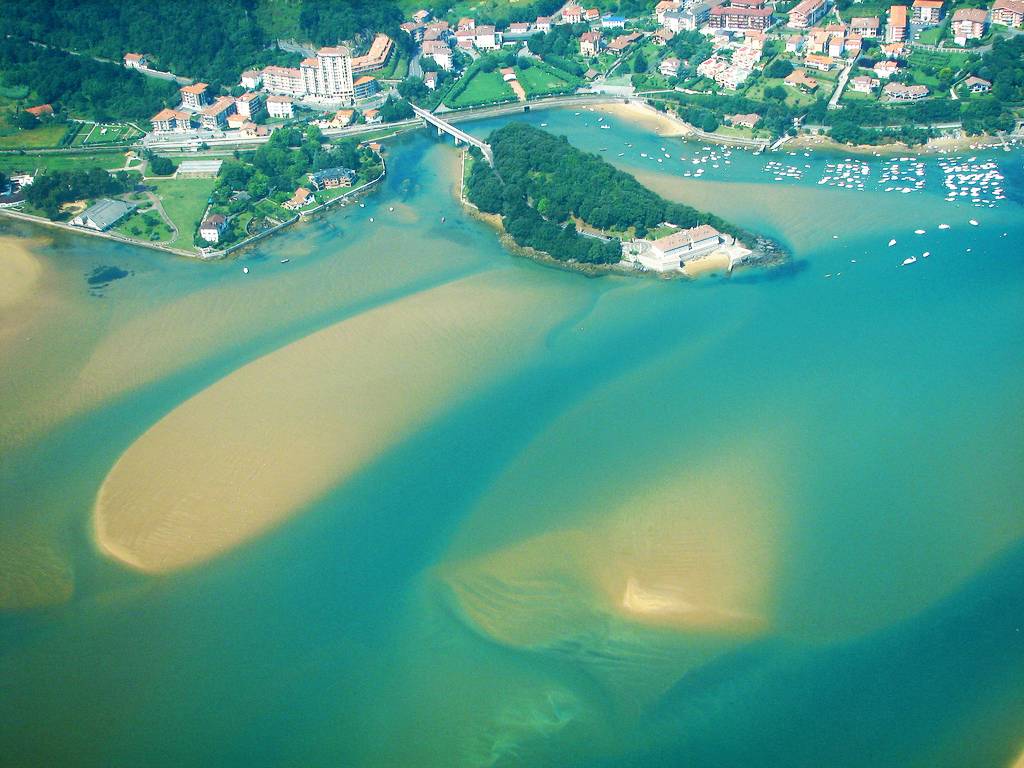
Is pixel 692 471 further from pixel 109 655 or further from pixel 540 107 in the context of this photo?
pixel 540 107

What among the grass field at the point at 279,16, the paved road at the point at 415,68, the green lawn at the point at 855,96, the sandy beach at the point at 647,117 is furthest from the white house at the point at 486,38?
the green lawn at the point at 855,96

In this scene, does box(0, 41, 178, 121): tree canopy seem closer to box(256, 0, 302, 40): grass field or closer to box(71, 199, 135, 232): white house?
box(256, 0, 302, 40): grass field

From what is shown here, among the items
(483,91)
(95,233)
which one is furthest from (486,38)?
(95,233)

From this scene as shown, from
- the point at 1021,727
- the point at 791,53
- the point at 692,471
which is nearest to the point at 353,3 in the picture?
the point at 791,53

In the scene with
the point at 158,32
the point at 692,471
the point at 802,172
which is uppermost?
the point at 158,32

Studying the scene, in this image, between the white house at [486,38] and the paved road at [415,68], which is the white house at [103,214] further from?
the white house at [486,38]

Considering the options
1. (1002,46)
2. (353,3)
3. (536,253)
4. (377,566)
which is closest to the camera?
(377,566)

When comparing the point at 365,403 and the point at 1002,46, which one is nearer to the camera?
the point at 365,403
